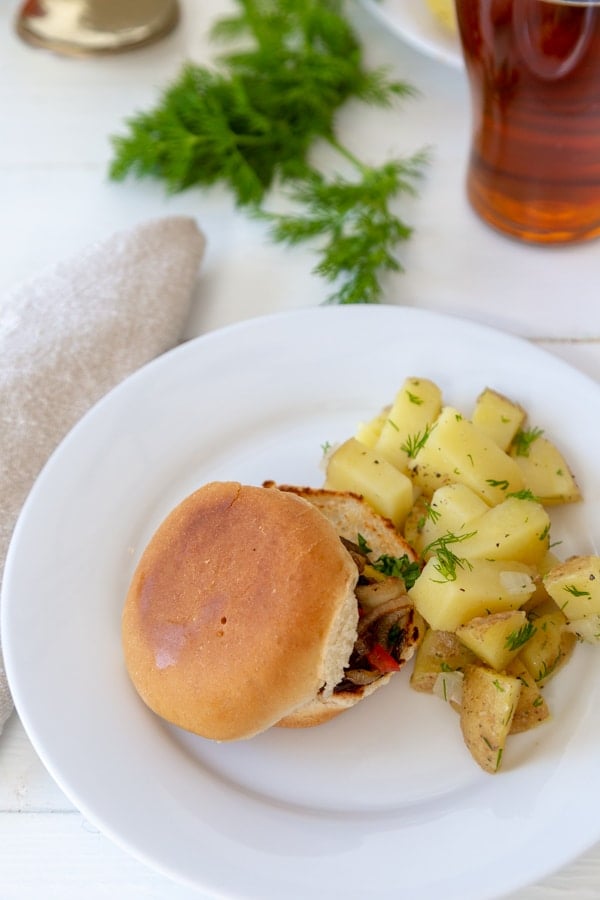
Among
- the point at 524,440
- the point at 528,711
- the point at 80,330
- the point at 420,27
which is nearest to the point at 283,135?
the point at 420,27

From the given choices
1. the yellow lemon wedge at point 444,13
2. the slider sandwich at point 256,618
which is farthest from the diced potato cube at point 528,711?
the yellow lemon wedge at point 444,13

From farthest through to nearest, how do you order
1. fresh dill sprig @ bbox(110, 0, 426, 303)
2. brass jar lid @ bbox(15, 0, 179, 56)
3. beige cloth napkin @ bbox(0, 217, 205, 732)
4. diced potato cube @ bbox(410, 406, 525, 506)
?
brass jar lid @ bbox(15, 0, 179, 56), fresh dill sprig @ bbox(110, 0, 426, 303), beige cloth napkin @ bbox(0, 217, 205, 732), diced potato cube @ bbox(410, 406, 525, 506)

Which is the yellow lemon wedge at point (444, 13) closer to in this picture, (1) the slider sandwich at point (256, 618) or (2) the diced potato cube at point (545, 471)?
(2) the diced potato cube at point (545, 471)

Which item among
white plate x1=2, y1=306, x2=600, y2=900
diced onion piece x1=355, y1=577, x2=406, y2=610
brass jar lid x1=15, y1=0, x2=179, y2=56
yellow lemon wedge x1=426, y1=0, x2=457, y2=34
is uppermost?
yellow lemon wedge x1=426, y1=0, x2=457, y2=34

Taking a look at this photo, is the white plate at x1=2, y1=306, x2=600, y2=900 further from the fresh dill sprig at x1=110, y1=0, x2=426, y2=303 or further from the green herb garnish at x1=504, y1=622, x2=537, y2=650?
the fresh dill sprig at x1=110, y1=0, x2=426, y2=303

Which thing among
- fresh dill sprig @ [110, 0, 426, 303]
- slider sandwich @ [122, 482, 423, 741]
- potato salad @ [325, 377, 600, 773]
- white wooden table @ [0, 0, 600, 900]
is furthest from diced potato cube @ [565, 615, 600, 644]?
fresh dill sprig @ [110, 0, 426, 303]

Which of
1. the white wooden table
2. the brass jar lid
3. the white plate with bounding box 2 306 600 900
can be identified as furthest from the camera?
the brass jar lid

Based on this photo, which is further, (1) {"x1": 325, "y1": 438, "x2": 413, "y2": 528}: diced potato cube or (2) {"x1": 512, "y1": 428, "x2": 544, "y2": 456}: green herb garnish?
(2) {"x1": 512, "y1": 428, "x2": 544, "y2": 456}: green herb garnish

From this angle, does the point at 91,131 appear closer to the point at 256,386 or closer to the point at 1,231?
the point at 1,231

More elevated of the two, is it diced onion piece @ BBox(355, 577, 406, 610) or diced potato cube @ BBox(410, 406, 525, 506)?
diced potato cube @ BBox(410, 406, 525, 506)
